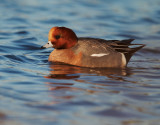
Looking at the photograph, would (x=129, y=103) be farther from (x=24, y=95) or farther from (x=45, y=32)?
(x=45, y=32)

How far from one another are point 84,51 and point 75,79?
1.10 metres

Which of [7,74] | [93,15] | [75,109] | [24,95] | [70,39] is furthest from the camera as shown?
[93,15]

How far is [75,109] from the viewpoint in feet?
15.9

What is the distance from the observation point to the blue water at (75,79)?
4.66 metres

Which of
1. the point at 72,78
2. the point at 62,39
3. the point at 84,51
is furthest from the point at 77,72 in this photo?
the point at 62,39

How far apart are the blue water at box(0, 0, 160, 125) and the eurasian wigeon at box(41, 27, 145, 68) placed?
8.6 inches

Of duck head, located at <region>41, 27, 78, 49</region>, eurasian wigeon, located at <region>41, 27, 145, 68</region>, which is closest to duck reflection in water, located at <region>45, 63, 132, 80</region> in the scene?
eurasian wigeon, located at <region>41, 27, 145, 68</region>

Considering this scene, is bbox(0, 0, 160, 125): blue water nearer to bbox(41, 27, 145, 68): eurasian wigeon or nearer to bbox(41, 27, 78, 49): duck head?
bbox(41, 27, 145, 68): eurasian wigeon

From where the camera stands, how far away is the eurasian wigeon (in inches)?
292

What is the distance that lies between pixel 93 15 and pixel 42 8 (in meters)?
1.99

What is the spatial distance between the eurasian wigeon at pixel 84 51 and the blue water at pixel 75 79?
218 millimetres

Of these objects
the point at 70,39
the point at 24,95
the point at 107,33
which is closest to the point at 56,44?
the point at 70,39

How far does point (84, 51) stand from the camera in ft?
24.2

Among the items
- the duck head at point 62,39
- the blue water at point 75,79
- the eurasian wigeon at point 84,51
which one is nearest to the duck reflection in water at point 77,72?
the blue water at point 75,79
